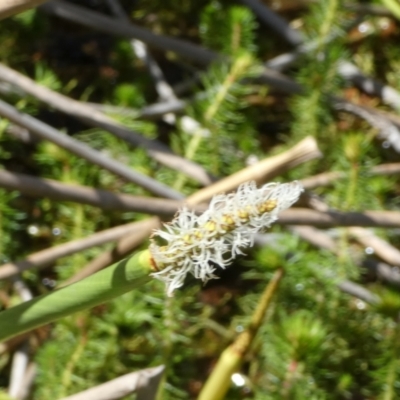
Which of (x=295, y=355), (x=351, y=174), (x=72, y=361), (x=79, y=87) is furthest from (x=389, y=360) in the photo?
(x=79, y=87)

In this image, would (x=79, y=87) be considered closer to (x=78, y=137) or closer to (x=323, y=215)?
(x=78, y=137)

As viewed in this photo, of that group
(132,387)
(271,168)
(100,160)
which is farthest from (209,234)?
(100,160)

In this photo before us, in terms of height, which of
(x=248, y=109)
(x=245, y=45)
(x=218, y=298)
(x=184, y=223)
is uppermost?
(x=184, y=223)

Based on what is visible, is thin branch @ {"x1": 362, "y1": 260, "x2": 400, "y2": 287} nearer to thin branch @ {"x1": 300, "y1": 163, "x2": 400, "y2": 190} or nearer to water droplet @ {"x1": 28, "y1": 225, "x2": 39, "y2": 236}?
thin branch @ {"x1": 300, "y1": 163, "x2": 400, "y2": 190}

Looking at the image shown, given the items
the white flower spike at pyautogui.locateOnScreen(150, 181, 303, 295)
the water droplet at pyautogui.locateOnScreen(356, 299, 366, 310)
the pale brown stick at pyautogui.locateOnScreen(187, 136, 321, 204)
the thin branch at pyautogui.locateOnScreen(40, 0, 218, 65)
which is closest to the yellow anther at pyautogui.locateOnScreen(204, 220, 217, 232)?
the white flower spike at pyautogui.locateOnScreen(150, 181, 303, 295)

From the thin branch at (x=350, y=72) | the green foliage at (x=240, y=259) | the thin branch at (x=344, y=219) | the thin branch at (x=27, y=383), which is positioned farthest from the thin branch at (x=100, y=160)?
the thin branch at (x=350, y=72)

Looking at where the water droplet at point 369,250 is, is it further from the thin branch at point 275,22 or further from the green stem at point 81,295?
the green stem at point 81,295
